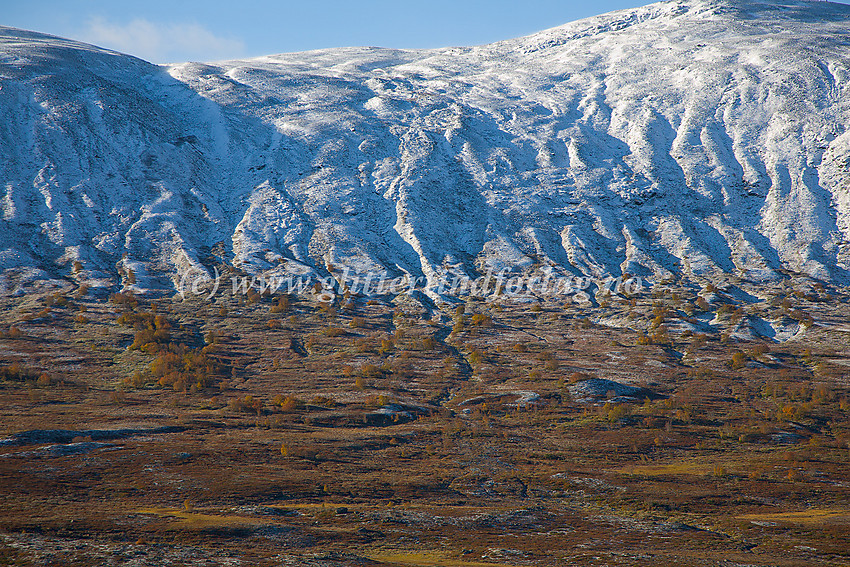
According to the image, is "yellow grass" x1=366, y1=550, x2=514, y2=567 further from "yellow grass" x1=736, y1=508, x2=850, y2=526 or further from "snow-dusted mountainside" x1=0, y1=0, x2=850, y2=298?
"snow-dusted mountainside" x1=0, y1=0, x2=850, y2=298

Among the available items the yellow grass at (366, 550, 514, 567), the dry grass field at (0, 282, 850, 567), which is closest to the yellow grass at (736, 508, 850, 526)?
the dry grass field at (0, 282, 850, 567)

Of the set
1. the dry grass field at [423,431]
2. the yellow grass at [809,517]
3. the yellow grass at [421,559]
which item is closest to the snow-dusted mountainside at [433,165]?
the dry grass field at [423,431]

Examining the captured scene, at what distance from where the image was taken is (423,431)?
3434cm

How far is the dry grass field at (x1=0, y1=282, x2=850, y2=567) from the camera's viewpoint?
19.3 metres

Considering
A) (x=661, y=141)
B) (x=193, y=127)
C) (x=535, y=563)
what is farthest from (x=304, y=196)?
(x=535, y=563)

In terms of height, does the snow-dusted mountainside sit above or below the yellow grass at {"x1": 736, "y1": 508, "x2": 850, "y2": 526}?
above

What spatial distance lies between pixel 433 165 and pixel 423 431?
61970 mm

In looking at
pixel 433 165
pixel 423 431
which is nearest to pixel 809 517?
pixel 423 431

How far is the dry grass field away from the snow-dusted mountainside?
10655 mm

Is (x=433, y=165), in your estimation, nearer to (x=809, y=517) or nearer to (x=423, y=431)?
(x=423, y=431)

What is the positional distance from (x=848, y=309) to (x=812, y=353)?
1432cm

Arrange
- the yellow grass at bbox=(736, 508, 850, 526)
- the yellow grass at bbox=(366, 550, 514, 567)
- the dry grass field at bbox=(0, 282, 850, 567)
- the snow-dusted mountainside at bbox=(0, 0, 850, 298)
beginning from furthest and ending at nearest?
the snow-dusted mountainside at bbox=(0, 0, 850, 298), the yellow grass at bbox=(736, 508, 850, 526), the dry grass field at bbox=(0, 282, 850, 567), the yellow grass at bbox=(366, 550, 514, 567)

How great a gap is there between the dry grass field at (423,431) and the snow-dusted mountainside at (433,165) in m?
10.7

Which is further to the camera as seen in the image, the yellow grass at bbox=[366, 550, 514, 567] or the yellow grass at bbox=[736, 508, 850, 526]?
the yellow grass at bbox=[736, 508, 850, 526]
